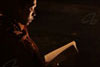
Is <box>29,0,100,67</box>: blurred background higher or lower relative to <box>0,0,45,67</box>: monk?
lower

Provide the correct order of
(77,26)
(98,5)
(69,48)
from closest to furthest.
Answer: (69,48)
(77,26)
(98,5)

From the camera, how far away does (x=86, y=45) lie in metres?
3.48

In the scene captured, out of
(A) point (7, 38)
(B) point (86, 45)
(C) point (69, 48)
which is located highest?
(A) point (7, 38)

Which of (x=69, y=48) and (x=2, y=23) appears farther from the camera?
(x=69, y=48)

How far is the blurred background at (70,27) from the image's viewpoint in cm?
324

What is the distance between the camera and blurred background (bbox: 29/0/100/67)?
3.24 metres

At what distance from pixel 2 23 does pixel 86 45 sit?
10.3ft

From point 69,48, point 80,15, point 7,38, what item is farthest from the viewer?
point 80,15

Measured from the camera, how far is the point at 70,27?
3.90 metres

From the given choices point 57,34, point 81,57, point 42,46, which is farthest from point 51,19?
point 81,57

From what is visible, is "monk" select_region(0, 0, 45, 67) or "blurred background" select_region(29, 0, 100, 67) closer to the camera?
"monk" select_region(0, 0, 45, 67)

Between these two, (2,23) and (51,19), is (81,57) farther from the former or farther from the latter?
(2,23)

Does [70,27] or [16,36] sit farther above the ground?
[16,36]

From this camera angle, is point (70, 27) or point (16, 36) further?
point (70, 27)
